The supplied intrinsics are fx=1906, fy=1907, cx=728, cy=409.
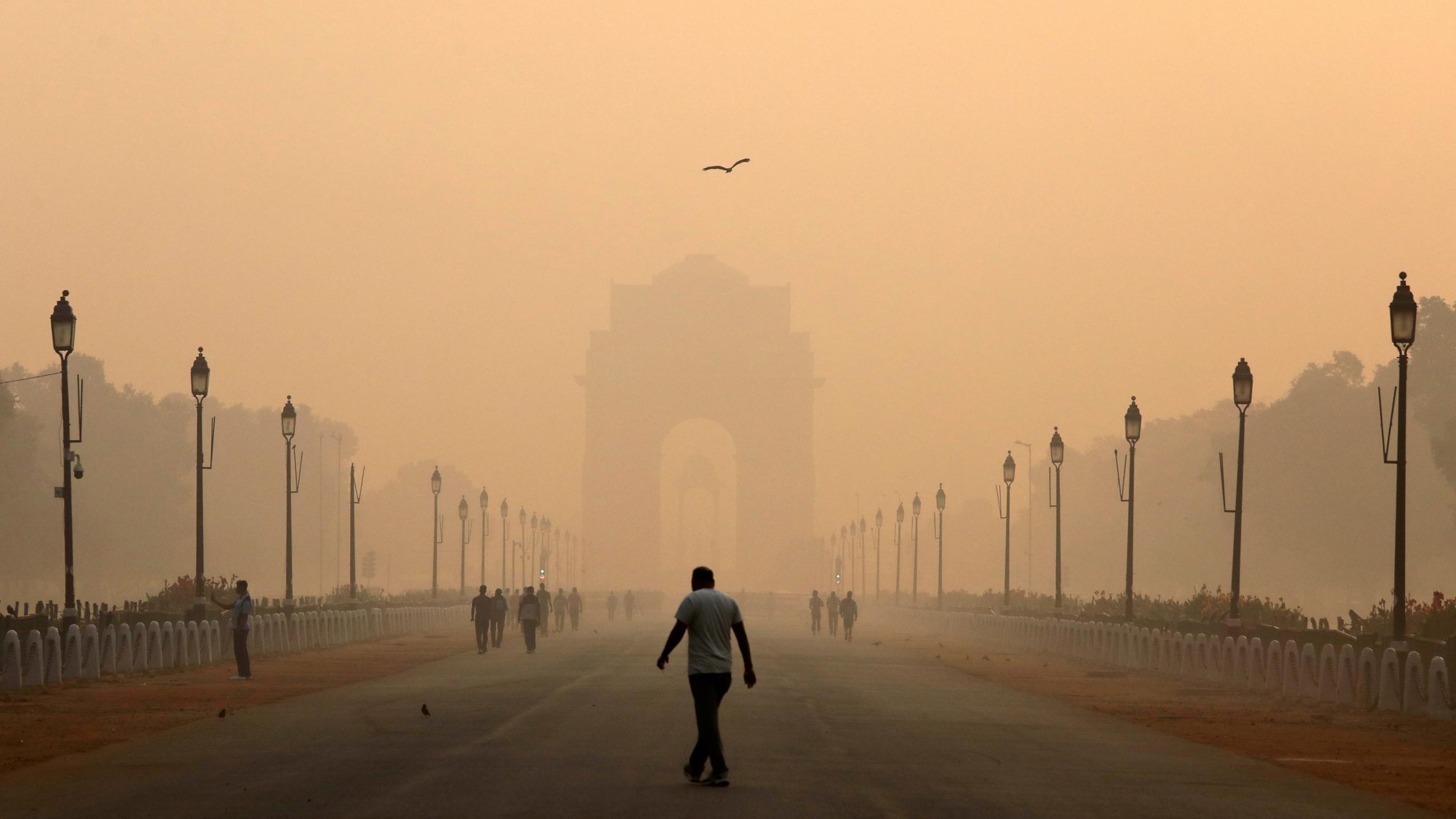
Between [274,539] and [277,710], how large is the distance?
98.9 m

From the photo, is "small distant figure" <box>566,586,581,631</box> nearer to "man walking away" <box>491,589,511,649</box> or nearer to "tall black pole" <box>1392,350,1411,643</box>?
"man walking away" <box>491,589,511,649</box>

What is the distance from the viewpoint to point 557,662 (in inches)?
1380

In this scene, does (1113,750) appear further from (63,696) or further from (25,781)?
(63,696)

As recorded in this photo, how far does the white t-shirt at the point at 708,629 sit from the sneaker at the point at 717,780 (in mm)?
861

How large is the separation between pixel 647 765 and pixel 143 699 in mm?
10667

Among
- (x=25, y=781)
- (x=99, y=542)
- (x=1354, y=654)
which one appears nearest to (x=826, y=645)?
(x=1354, y=654)

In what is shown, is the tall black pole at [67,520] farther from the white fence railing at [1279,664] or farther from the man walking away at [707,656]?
the white fence railing at [1279,664]

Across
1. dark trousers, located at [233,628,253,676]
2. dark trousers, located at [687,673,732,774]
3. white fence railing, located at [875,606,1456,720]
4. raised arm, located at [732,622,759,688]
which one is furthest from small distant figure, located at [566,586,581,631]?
dark trousers, located at [687,673,732,774]

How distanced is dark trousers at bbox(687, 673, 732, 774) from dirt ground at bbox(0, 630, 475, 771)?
5650 mm

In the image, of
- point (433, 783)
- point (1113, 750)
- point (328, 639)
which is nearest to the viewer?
point (433, 783)

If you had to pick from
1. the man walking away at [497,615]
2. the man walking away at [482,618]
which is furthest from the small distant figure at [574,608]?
the man walking away at [482,618]

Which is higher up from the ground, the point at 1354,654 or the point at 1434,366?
the point at 1434,366

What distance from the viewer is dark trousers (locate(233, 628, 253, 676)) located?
2819 centimetres

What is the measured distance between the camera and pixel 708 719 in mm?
13547
